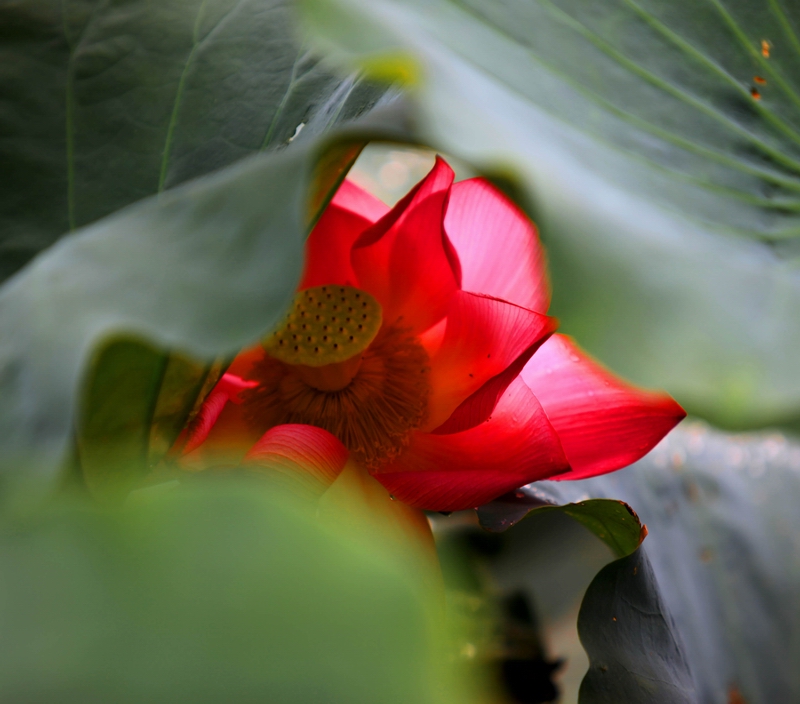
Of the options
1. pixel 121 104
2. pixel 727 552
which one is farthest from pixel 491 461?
pixel 727 552

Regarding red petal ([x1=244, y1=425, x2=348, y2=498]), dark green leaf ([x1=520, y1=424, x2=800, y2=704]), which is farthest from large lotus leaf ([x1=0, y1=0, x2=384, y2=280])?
dark green leaf ([x1=520, y1=424, x2=800, y2=704])

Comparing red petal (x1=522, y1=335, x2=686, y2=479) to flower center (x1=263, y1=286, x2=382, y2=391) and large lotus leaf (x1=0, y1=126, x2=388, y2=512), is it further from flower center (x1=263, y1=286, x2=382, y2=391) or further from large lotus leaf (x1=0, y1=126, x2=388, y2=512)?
large lotus leaf (x1=0, y1=126, x2=388, y2=512)

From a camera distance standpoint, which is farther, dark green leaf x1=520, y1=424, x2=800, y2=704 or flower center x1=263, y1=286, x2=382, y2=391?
dark green leaf x1=520, y1=424, x2=800, y2=704

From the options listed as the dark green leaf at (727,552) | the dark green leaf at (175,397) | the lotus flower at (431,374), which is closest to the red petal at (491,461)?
the lotus flower at (431,374)

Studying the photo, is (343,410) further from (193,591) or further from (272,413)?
(193,591)

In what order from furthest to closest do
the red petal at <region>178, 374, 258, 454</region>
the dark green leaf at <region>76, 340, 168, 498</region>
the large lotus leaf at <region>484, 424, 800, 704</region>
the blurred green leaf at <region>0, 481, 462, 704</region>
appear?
the large lotus leaf at <region>484, 424, 800, 704</region> < the red petal at <region>178, 374, 258, 454</region> < the dark green leaf at <region>76, 340, 168, 498</region> < the blurred green leaf at <region>0, 481, 462, 704</region>

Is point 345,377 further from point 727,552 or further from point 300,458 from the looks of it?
point 727,552
